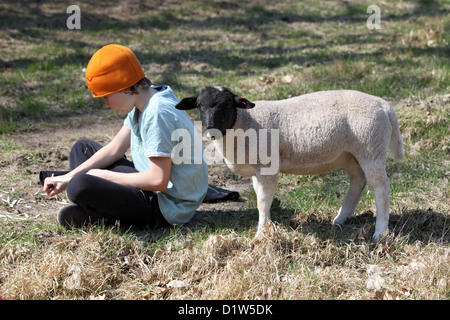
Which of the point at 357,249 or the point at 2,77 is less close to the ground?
the point at 2,77

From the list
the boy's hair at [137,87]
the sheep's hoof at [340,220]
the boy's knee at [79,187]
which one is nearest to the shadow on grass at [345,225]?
the sheep's hoof at [340,220]

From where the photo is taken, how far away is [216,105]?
343 centimetres

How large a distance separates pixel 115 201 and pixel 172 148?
1.80 ft

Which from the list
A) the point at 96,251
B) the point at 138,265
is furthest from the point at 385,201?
the point at 96,251

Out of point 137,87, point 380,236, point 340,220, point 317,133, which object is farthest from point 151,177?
point 380,236

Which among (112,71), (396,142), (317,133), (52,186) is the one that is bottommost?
(52,186)

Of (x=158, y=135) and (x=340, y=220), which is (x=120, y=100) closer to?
(x=158, y=135)

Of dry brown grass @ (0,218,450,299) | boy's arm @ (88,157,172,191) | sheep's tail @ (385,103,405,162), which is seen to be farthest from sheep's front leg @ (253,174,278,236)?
sheep's tail @ (385,103,405,162)

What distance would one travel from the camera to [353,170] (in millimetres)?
3953

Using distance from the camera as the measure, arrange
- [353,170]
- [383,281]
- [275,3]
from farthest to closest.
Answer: [275,3] < [353,170] < [383,281]
